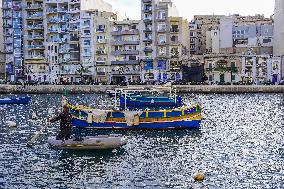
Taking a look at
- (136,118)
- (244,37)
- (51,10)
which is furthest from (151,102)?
(51,10)

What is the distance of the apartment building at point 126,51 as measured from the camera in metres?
122

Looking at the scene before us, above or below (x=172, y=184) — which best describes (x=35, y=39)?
above

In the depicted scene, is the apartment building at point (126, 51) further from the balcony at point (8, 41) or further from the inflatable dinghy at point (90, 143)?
the inflatable dinghy at point (90, 143)

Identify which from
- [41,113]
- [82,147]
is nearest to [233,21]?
[41,113]

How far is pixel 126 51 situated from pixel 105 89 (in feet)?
48.8

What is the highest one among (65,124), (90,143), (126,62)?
(126,62)

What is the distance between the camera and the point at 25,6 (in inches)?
5266

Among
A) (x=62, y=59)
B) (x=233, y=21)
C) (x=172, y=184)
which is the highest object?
(x=233, y=21)

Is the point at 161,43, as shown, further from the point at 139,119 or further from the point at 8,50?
the point at 139,119

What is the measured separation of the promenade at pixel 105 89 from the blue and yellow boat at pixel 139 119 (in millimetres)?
57712

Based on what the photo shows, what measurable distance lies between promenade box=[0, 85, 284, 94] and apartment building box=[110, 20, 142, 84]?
11.5 metres

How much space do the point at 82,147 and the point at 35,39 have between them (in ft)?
323

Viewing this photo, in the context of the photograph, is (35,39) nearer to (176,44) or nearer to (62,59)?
(62,59)

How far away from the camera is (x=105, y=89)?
363 feet
